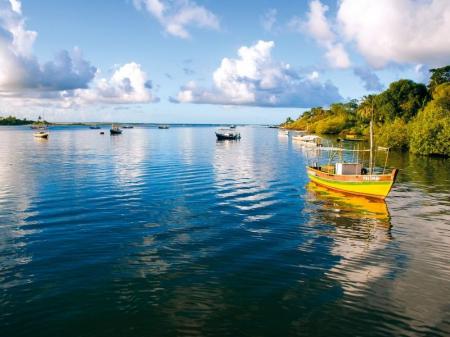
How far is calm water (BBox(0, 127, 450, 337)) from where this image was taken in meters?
16.9

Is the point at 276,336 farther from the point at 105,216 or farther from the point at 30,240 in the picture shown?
the point at 105,216

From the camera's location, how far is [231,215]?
3528 centimetres

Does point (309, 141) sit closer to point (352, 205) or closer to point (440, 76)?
point (440, 76)

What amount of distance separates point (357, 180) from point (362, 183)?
696 mm

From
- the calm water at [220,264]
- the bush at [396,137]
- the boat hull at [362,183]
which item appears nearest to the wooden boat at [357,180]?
the boat hull at [362,183]

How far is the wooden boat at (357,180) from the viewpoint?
42.5 metres

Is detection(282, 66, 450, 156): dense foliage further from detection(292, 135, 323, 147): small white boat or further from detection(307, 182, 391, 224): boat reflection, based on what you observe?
detection(292, 135, 323, 147): small white boat

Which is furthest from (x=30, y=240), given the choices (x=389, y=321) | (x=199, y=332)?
(x=389, y=321)

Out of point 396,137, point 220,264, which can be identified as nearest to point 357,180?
point 220,264

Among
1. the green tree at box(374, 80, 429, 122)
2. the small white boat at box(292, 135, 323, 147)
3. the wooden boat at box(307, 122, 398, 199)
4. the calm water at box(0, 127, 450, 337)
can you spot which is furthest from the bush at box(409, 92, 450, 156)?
the wooden boat at box(307, 122, 398, 199)

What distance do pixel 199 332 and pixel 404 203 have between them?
113ft

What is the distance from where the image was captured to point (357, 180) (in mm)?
44844

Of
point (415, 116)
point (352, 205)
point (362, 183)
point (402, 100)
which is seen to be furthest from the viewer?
point (402, 100)

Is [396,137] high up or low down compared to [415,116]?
down
